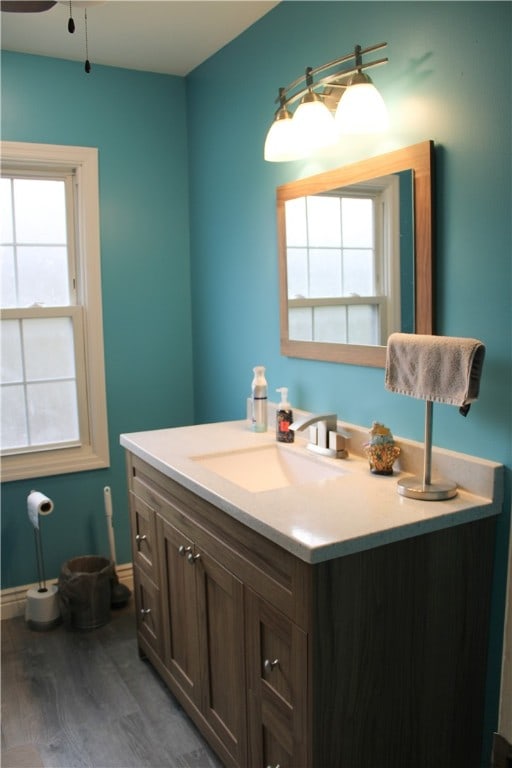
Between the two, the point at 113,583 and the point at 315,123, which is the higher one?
the point at 315,123

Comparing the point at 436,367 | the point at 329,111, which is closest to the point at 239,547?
the point at 436,367

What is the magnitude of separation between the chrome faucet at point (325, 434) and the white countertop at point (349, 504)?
0.04m

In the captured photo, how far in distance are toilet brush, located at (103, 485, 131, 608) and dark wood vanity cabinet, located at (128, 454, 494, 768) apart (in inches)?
44.8

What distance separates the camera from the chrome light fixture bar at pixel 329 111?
1771mm

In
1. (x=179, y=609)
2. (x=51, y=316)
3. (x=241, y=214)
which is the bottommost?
(x=179, y=609)

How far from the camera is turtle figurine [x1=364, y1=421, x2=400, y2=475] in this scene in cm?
181

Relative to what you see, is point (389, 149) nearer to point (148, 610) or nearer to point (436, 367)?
point (436, 367)

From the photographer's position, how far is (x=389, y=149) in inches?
72.4

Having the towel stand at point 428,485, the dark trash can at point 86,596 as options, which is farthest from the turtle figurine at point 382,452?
the dark trash can at point 86,596

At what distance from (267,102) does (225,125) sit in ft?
1.17

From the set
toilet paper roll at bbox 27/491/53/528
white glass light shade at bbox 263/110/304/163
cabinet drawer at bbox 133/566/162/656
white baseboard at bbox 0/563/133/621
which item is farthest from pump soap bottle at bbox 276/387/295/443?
white baseboard at bbox 0/563/133/621

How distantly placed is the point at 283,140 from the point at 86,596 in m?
1.96

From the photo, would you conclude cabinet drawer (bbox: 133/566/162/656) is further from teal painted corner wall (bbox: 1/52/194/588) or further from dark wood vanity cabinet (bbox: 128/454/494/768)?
teal painted corner wall (bbox: 1/52/194/588)

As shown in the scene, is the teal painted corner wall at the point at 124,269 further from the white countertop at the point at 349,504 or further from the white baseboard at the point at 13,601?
the white countertop at the point at 349,504
